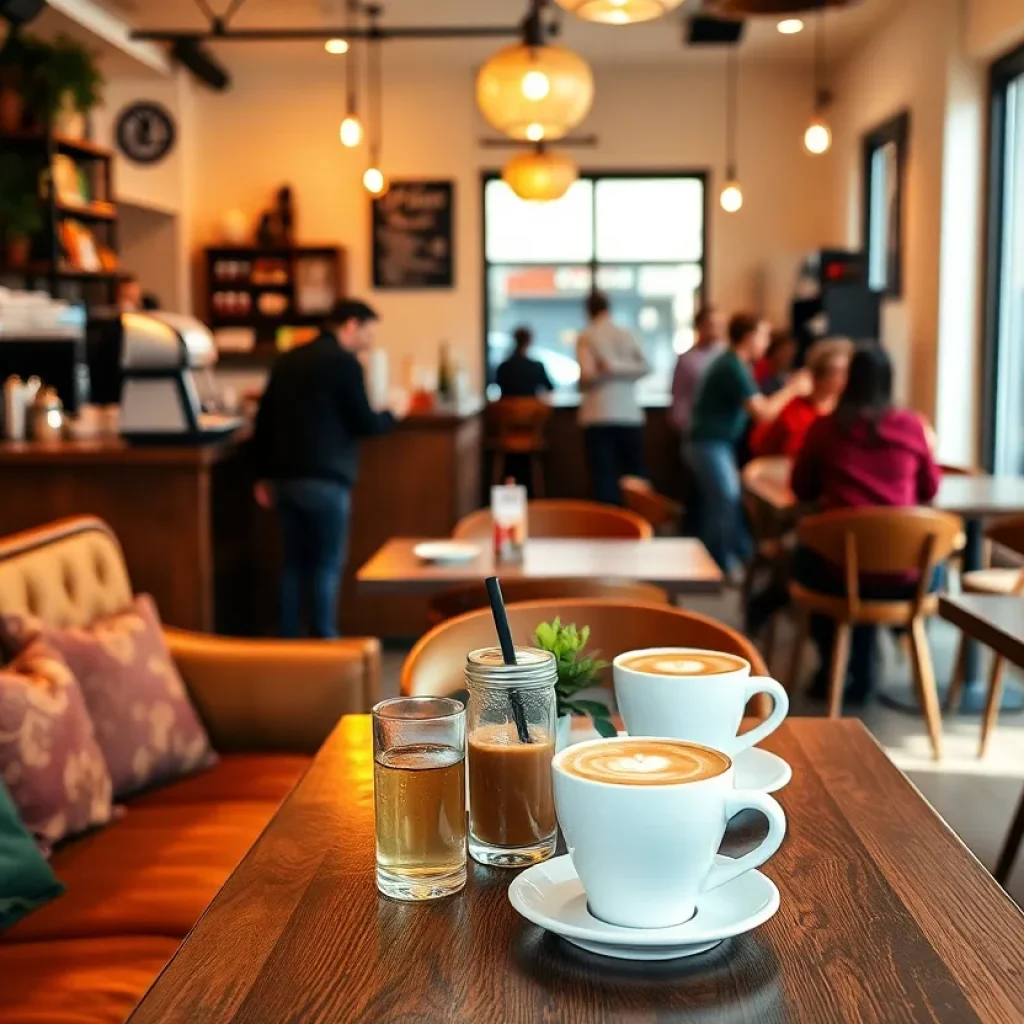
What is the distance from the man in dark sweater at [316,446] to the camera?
5043mm

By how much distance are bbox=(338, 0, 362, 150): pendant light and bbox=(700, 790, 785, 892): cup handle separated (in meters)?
6.64

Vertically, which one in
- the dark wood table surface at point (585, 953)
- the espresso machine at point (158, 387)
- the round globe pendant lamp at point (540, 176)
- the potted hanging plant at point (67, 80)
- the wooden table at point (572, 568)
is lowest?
the wooden table at point (572, 568)

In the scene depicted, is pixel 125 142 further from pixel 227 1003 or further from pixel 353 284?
pixel 227 1003

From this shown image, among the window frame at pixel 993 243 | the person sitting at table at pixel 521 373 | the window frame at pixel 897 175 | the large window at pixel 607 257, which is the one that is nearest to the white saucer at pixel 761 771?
the window frame at pixel 993 243

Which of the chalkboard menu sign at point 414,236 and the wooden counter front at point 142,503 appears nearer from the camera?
the wooden counter front at point 142,503

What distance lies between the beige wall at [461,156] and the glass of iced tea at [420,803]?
9.97 meters

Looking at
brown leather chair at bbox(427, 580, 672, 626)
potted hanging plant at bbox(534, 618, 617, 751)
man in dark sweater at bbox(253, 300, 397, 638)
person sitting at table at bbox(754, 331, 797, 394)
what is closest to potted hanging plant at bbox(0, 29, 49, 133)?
man in dark sweater at bbox(253, 300, 397, 638)

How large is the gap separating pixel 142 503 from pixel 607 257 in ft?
23.7

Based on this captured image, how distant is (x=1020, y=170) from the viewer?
7.35 m

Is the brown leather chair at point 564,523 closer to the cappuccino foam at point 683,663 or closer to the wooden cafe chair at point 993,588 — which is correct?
the wooden cafe chair at point 993,588

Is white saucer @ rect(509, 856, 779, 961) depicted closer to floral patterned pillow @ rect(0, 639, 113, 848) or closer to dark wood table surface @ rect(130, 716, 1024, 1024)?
dark wood table surface @ rect(130, 716, 1024, 1024)

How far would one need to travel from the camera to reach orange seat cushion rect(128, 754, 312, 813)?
2.46 metres

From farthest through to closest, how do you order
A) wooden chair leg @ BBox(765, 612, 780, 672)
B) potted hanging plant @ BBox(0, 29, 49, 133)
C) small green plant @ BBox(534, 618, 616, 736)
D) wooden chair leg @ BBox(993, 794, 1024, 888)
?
potted hanging plant @ BBox(0, 29, 49, 133), wooden chair leg @ BBox(765, 612, 780, 672), wooden chair leg @ BBox(993, 794, 1024, 888), small green plant @ BBox(534, 618, 616, 736)

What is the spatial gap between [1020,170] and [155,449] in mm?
5247
